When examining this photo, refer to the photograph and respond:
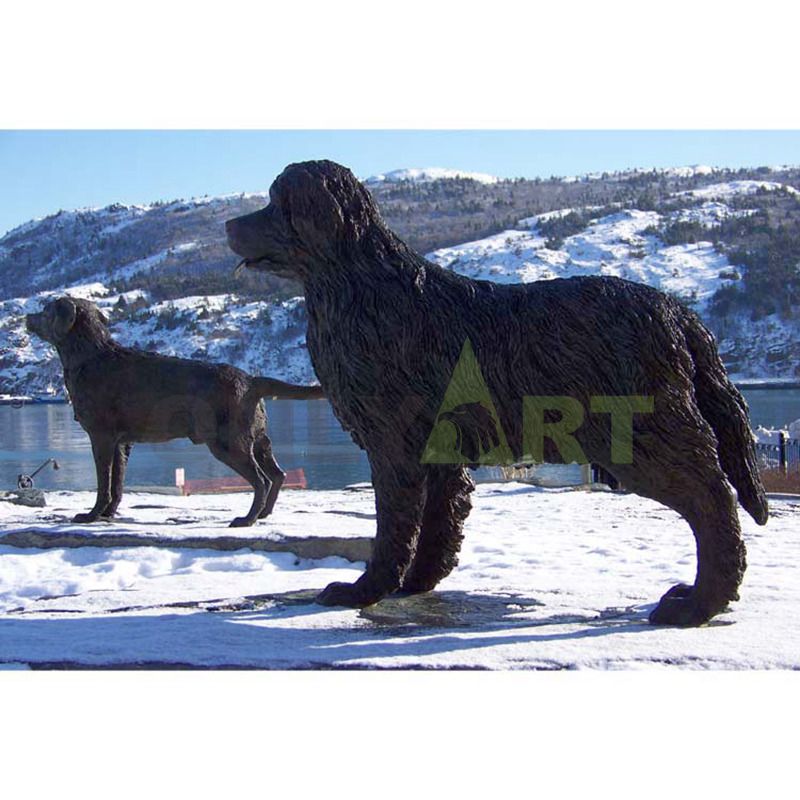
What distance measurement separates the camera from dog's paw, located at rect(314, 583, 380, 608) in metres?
4.82

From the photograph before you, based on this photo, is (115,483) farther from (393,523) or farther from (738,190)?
(738,190)

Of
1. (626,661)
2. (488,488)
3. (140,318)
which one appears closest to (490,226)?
(140,318)

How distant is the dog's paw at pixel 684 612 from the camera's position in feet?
14.4

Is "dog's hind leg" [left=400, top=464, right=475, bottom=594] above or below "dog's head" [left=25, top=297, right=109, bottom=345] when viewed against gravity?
below

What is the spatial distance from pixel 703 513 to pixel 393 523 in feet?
4.60

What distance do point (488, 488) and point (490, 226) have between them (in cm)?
12450

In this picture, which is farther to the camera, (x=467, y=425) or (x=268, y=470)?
(x=268, y=470)

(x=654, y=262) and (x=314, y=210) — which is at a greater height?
(x=654, y=262)

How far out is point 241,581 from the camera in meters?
6.12

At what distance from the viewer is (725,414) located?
15.0 ft

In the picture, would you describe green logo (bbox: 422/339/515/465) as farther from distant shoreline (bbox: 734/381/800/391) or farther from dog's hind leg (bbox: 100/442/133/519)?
→ distant shoreline (bbox: 734/381/800/391)

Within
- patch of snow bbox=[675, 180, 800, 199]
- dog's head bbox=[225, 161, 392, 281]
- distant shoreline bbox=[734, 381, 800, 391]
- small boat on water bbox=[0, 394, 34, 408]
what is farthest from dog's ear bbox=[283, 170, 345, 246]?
patch of snow bbox=[675, 180, 800, 199]

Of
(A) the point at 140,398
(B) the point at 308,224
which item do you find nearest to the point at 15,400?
(A) the point at 140,398

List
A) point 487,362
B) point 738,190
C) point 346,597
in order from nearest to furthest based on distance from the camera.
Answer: point 487,362, point 346,597, point 738,190
